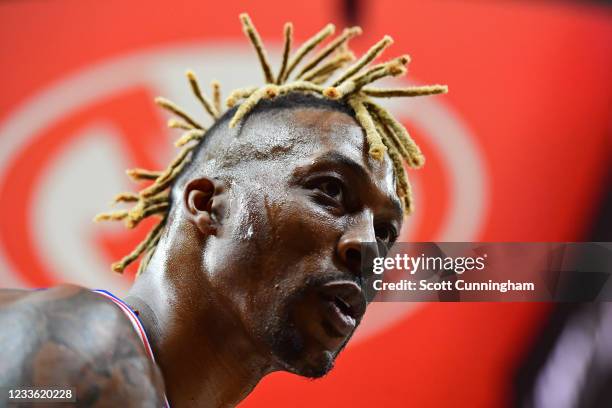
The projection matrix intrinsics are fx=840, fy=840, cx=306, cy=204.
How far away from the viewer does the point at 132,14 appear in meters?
2.69

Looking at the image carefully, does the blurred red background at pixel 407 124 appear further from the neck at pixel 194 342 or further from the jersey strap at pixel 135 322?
the jersey strap at pixel 135 322

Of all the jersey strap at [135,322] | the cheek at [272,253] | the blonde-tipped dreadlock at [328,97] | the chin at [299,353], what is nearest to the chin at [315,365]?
the chin at [299,353]

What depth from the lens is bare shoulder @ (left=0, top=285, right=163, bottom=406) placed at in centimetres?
102

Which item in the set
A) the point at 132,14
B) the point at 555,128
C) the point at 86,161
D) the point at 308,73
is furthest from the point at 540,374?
the point at 132,14

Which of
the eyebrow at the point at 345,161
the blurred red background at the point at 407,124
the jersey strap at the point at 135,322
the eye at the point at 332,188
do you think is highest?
the eyebrow at the point at 345,161

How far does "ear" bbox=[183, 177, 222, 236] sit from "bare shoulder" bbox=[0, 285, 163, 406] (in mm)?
350

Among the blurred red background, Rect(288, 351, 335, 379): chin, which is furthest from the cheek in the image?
the blurred red background

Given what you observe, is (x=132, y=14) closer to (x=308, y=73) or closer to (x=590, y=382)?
(x=308, y=73)

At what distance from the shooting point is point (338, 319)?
1.38m

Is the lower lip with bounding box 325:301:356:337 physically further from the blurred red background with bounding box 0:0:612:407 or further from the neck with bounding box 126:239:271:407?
the blurred red background with bounding box 0:0:612:407

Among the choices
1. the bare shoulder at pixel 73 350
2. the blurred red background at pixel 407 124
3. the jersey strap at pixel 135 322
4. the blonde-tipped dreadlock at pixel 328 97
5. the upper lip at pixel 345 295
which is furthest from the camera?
the blurred red background at pixel 407 124

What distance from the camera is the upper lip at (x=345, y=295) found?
4.49 feet

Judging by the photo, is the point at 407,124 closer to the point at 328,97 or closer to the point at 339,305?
the point at 328,97

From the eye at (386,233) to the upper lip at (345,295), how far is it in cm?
15
